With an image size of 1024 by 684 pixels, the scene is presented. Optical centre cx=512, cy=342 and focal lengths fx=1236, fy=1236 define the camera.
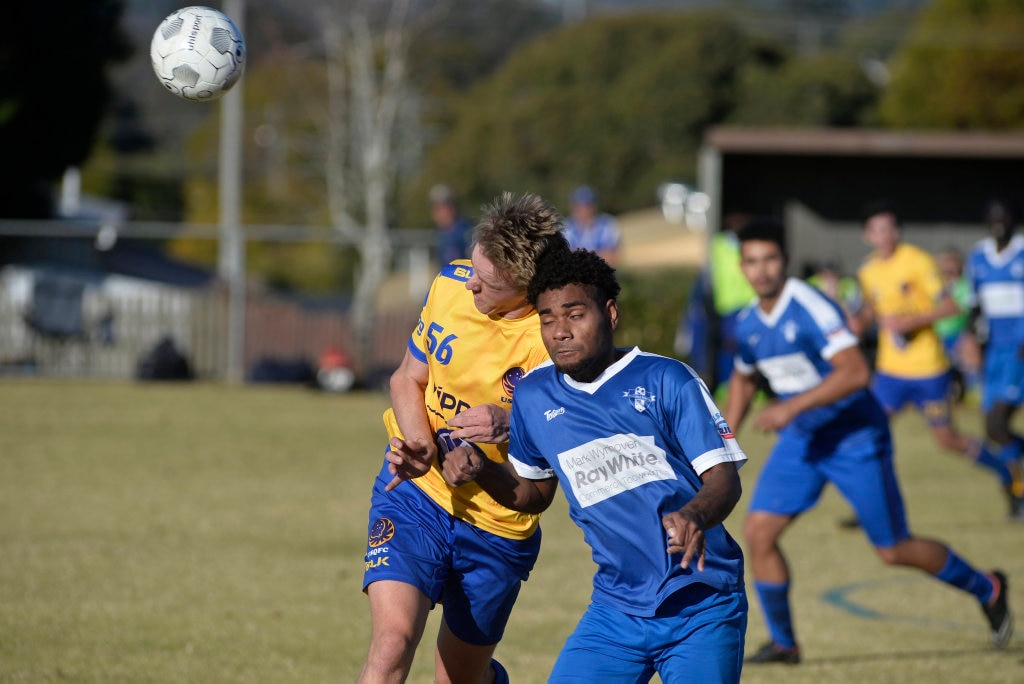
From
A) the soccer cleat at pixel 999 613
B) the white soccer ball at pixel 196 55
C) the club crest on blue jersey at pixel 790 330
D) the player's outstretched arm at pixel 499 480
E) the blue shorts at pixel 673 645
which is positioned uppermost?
the white soccer ball at pixel 196 55

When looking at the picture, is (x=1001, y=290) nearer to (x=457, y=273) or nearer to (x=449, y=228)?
(x=449, y=228)

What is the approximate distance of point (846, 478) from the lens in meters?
6.37

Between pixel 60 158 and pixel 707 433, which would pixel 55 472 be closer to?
pixel 707 433

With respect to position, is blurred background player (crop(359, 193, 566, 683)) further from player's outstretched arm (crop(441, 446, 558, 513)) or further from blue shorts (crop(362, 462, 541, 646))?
player's outstretched arm (crop(441, 446, 558, 513))

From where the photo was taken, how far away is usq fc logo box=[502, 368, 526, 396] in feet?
14.6

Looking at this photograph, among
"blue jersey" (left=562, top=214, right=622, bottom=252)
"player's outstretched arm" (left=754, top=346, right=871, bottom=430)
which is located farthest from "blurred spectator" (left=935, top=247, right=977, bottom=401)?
"player's outstretched arm" (left=754, top=346, right=871, bottom=430)

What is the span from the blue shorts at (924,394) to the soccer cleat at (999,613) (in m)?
4.08

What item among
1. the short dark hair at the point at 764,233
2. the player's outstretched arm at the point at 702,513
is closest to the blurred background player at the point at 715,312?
the short dark hair at the point at 764,233

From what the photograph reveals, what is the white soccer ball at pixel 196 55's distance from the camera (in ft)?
16.8

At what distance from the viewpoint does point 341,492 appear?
35.9 ft

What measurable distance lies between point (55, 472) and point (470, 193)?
36443 mm

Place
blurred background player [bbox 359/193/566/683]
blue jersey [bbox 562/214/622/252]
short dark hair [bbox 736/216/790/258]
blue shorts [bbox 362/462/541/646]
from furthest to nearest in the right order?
blue jersey [bbox 562/214/622/252], short dark hair [bbox 736/216/790/258], blue shorts [bbox 362/462/541/646], blurred background player [bbox 359/193/566/683]

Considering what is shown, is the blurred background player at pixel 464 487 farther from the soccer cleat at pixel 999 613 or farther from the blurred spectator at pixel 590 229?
the blurred spectator at pixel 590 229

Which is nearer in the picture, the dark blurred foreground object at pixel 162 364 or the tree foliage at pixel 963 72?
the dark blurred foreground object at pixel 162 364
